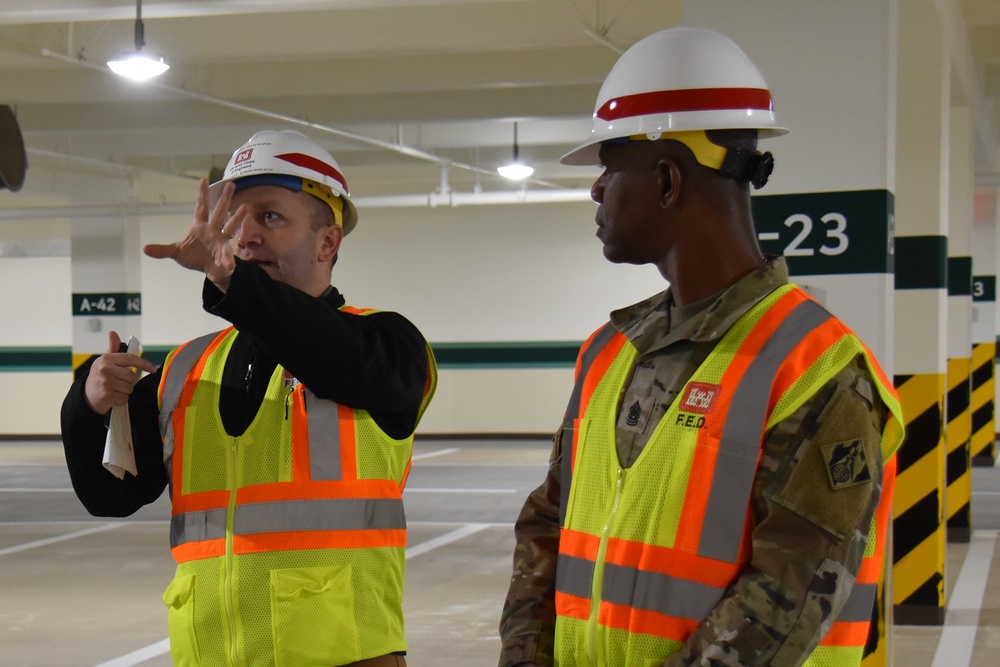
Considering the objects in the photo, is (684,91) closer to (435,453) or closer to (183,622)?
(183,622)

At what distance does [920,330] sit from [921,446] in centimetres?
72

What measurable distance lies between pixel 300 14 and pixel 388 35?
2.72ft

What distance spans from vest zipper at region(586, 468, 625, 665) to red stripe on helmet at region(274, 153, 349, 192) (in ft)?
4.06

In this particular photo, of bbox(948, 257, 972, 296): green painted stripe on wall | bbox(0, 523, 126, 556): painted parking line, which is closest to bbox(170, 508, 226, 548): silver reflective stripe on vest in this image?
bbox(0, 523, 126, 556): painted parking line

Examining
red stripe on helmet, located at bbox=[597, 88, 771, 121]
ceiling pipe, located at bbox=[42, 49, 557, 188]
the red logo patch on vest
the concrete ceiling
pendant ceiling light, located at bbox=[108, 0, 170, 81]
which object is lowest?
the red logo patch on vest

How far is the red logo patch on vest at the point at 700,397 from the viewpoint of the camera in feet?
5.84

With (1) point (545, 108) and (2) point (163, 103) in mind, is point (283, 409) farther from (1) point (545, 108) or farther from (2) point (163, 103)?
(2) point (163, 103)

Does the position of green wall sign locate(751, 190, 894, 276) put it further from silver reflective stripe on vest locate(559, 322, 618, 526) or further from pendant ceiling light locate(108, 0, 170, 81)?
pendant ceiling light locate(108, 0, 170, 81)

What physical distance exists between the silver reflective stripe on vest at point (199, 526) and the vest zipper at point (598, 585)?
98 centimetres

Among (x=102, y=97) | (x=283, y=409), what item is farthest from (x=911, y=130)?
(x=102, y=97)

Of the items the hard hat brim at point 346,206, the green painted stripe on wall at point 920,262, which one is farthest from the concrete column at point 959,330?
the hard hat brim at point 346,206

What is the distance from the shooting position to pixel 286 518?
2.51 meters

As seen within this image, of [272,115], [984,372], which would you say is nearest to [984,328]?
[984,372]

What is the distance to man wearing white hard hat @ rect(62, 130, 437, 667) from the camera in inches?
96.0
